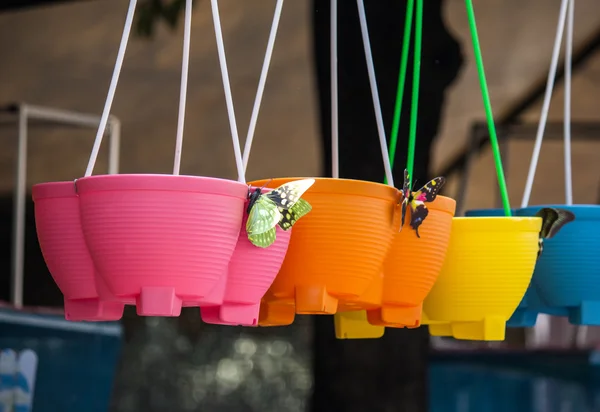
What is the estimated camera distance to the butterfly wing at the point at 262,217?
104 cm

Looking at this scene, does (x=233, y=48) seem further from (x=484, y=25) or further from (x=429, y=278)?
(x=429, y=278)

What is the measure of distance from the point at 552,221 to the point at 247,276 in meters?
0.45

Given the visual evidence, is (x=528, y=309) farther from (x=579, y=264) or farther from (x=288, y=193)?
(x=288, y=193)

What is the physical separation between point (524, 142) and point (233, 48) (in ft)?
5.06

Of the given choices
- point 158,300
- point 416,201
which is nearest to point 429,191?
point 416,201

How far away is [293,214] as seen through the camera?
1071mm

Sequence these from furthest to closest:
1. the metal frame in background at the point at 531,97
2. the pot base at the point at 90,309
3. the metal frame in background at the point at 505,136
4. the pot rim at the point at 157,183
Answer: the metal frame in background at the point at 531,97
the metal frame in background at the point at 505,136
the pot base at the point at 90,309
the pot rim at the point at 157,183

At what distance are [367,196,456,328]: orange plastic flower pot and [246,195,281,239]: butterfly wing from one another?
0.21 m

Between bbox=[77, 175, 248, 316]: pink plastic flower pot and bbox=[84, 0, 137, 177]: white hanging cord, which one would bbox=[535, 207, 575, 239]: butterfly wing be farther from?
bbox=[84, 0, 137, 177]: white hanging cord

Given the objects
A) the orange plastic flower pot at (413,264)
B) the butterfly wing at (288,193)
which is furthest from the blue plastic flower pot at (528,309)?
the butterfly wing at (288,193)

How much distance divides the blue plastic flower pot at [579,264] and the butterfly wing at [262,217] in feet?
1.54

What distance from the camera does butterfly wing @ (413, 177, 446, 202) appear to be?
3.88 ft

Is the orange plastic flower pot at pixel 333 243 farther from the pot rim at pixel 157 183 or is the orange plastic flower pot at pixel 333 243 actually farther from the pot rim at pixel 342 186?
the pot rim at pixel 157 183

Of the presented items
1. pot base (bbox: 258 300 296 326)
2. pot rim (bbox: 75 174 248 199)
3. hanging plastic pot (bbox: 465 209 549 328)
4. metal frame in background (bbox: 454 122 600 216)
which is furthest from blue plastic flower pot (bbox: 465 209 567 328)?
metal frame in background (bbox: 454 122 600 216)
